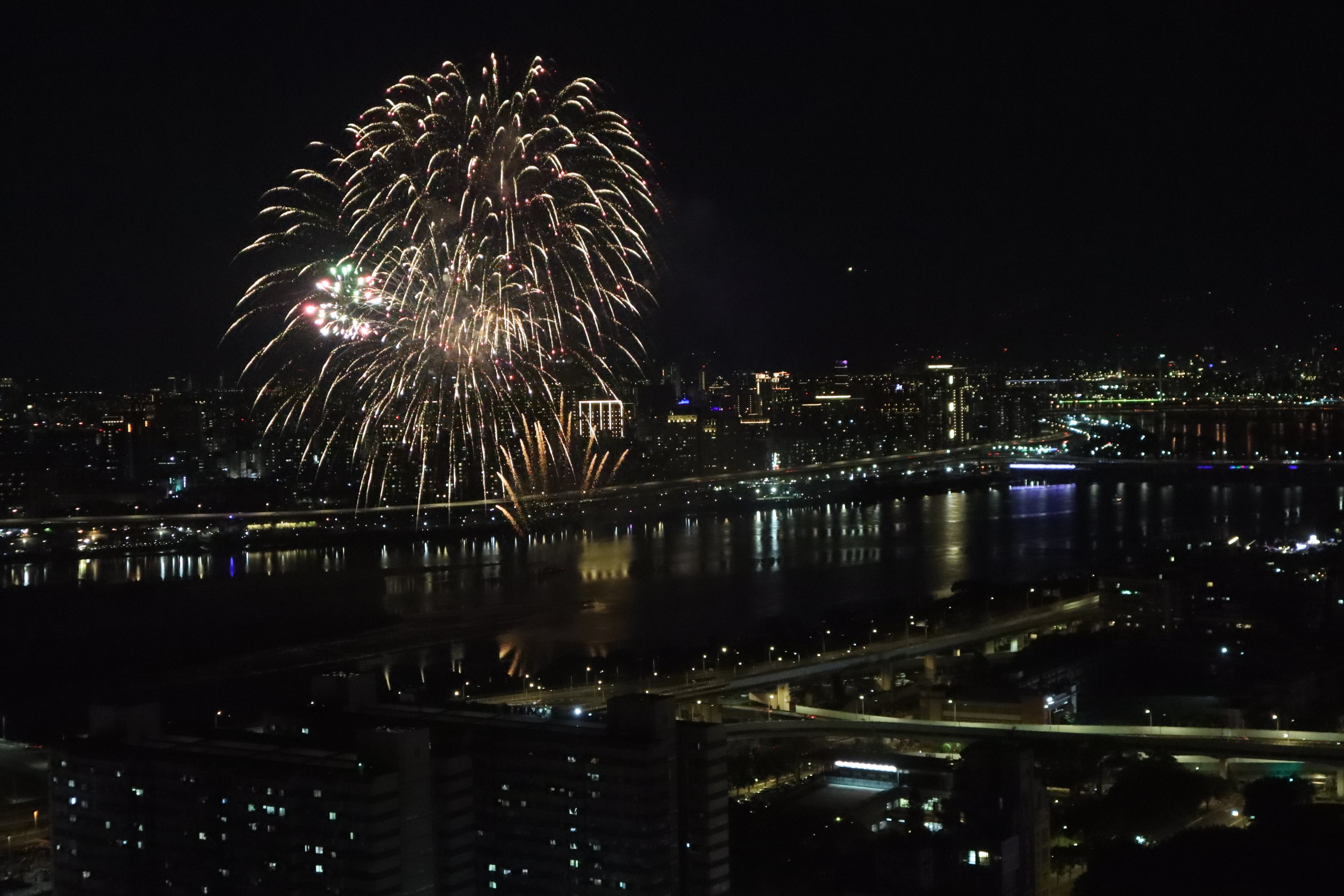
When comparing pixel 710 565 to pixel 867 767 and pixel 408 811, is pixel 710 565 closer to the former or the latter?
pixel 867 767

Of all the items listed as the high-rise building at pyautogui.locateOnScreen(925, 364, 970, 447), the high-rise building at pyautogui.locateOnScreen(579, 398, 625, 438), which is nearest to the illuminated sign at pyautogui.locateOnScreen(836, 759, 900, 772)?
the high-rise building at pyautogui.locateOnScreen(579, 398, 625, 438)

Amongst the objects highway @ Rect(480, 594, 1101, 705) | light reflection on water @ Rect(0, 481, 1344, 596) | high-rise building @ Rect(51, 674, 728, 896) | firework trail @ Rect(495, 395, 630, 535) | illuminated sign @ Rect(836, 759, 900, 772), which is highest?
firework trail @ Rect(495, 395, 630, 535)

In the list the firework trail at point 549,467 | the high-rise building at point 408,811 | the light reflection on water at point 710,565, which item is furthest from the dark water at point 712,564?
the high-rise building at point 408,811

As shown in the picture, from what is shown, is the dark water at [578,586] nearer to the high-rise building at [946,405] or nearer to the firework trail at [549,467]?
the firework trail at [549,467]

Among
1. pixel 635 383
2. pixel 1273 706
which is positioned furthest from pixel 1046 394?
pixel 1273 706

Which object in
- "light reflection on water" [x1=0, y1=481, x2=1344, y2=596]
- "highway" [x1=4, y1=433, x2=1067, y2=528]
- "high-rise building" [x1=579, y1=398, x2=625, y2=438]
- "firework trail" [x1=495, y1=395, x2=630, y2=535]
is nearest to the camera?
"light reflection on water" [x1=0, y1=481, x2=1344, y2=596]

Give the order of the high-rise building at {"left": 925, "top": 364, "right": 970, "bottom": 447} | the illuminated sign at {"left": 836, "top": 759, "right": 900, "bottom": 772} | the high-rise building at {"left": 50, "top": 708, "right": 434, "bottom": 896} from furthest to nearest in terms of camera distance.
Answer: the high-rise building at {"left": 925, "top": 364, "right": 970, "bottom": 447}, the illuminated sign at {"left": 836, "top": 759, "right": 900, "bottom": 772}, the high-rise building at {"left": 50, "top": 708, "right": 434, "bottom": 896}

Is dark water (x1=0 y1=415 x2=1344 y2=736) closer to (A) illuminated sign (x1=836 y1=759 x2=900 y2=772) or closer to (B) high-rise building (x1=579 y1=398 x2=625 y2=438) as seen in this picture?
(B) high-rise building (x1=579 y1=398 x2=625 y2=438)

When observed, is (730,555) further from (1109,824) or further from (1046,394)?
(1046,394)
